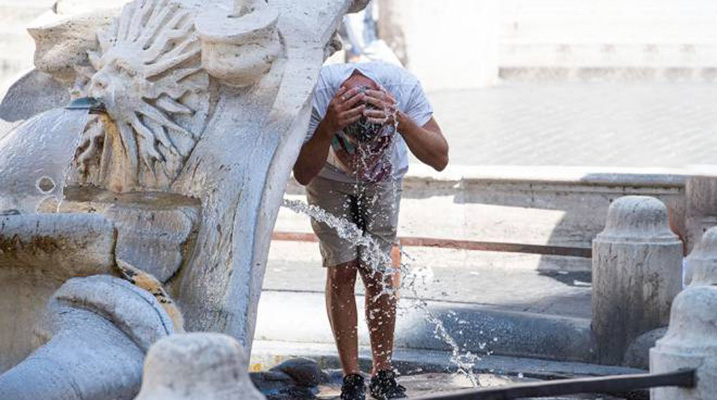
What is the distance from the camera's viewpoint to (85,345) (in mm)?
4344

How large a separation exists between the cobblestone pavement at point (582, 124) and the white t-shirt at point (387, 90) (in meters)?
5.67

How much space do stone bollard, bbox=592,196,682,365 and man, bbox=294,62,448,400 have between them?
0.97 metres

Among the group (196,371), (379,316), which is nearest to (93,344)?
(196,371)

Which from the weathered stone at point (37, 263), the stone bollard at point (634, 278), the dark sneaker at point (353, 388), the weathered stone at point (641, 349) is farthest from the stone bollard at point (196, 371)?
the stone bollard at point (634, 278)

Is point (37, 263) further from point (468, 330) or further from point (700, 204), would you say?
point (700, 204)

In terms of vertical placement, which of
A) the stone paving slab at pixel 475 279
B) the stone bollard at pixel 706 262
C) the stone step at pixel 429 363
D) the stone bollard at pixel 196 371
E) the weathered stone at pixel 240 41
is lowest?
the stone step at pixel 429 363

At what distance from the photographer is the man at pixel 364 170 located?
5.60 meters

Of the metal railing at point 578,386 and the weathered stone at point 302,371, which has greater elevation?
the metal railing at point 578,386

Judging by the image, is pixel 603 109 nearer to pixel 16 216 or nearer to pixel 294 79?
pixel 294 79

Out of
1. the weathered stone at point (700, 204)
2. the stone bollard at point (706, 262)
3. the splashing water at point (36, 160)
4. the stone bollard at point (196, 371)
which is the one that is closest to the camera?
the stone bollard at point (196, 371)

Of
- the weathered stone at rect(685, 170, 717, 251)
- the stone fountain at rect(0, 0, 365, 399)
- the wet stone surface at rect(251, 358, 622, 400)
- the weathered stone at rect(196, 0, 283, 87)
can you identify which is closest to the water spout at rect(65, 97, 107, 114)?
the stone fountain at rect(0, 0, 365, 399)

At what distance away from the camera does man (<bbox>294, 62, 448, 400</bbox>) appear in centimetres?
560

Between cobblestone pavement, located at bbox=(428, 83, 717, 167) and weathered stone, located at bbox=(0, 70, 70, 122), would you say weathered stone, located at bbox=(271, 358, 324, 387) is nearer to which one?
weathered stone, located at bbox=(0, 70, 70, 122)

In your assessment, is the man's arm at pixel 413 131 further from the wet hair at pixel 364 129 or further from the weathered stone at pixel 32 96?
the weathered stone at pixel 32 96
